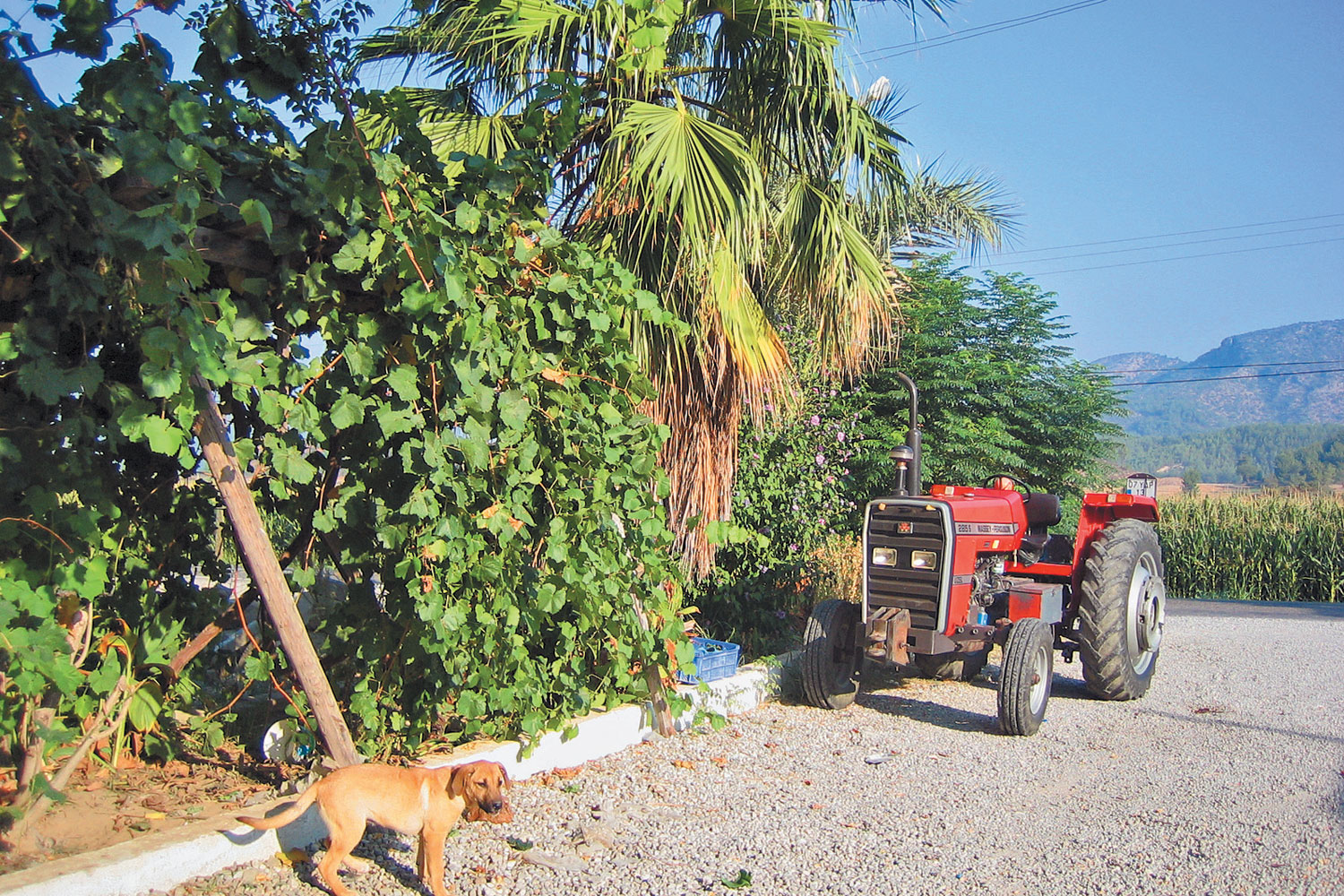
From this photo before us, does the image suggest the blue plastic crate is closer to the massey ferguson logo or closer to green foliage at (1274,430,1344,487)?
the massey ferguson logo

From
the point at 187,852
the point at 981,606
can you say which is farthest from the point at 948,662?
the point at 187,852

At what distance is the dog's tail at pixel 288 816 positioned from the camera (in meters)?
3.13

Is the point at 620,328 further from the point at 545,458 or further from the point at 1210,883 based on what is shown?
the point at 1210,883

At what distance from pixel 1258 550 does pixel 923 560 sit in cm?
1189

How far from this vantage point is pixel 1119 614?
588cm

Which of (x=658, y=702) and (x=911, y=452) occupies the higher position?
(x=911, y=452)

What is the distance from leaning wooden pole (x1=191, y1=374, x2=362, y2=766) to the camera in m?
3.21

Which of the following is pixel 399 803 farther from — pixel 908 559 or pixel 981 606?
pixel 981 606

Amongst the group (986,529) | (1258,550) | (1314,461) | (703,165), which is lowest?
(1258,550)

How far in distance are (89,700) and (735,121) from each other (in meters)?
4.32

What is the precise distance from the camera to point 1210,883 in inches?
138

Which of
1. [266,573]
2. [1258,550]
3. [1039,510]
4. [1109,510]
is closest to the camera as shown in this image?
[266,573]

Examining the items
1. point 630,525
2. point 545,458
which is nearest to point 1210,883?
point 630,525

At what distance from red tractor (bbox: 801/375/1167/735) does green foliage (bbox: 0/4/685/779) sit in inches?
56.6
